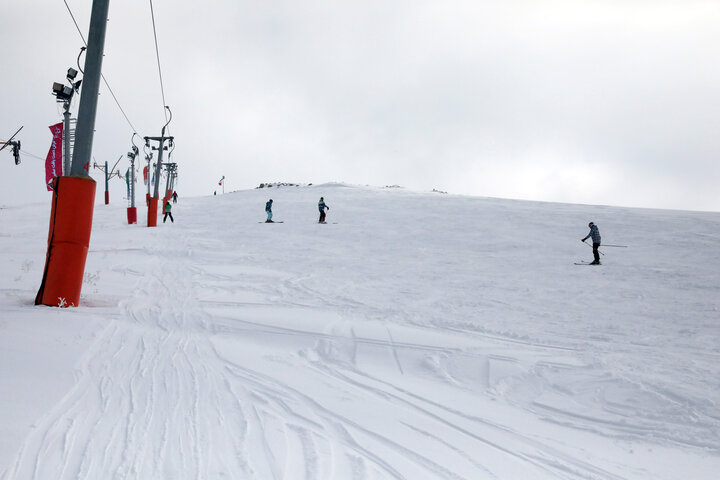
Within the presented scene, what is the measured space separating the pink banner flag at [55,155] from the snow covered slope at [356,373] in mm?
10721

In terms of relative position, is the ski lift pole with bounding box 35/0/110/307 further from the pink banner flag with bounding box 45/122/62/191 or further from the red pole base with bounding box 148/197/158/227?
the red pole base with bounding box 148/197/158/227

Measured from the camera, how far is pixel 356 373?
6738mm

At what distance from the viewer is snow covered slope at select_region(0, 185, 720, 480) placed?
422cm

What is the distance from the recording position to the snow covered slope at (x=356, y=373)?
4.22 metres

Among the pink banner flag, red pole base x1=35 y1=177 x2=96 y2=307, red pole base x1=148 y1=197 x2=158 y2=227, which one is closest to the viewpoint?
red pole base x1=35 y1=177 x2=96 y2=307

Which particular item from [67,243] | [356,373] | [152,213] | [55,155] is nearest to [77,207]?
[67,243]

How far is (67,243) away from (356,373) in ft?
18.8

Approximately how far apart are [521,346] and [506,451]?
3.86m

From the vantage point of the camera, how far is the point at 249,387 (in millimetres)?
5754

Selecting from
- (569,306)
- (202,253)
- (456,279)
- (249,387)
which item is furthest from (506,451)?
(202,253)

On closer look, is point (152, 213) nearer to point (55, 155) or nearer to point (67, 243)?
point (55, 155)

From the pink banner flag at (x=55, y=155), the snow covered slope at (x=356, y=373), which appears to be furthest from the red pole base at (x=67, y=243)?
the pink banner flag at (x=55, y=155)

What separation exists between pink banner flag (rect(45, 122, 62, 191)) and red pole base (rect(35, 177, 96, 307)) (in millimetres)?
17998

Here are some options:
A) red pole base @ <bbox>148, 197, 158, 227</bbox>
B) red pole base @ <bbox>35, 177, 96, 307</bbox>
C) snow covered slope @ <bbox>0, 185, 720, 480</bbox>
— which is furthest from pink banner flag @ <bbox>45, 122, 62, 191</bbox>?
red pole base @ <bbox>35, 177, 96, 307</bbox>
